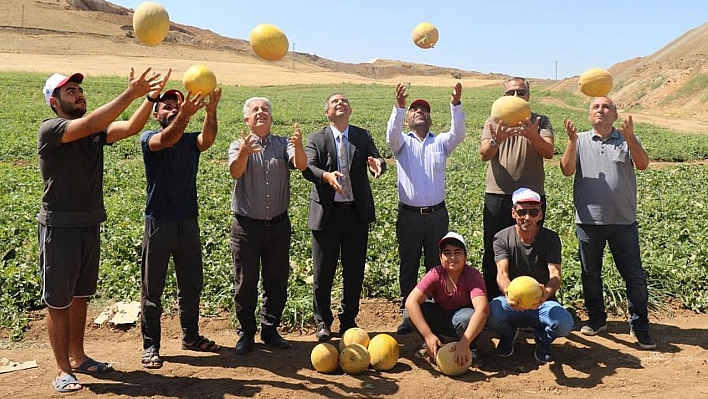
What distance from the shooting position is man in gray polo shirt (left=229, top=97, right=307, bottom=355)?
17.2 feet

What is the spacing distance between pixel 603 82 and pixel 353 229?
9.26ft

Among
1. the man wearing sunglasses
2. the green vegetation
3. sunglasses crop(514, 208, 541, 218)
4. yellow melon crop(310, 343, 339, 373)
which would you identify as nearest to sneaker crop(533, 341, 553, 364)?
the man wearing sunglasses

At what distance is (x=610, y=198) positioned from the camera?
5465 mm

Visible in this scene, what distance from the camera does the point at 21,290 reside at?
6414 mm

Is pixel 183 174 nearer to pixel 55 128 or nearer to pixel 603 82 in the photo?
pixel 55 128

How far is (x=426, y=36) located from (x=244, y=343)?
11.4 ft

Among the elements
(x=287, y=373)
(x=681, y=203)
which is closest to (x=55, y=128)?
(x=287, y=373)

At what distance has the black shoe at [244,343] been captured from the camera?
533 cm

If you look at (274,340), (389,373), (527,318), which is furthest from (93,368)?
(527,318)

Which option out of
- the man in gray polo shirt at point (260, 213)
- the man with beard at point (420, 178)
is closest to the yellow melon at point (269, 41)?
the man in gray polo shirt at point (260, 213)

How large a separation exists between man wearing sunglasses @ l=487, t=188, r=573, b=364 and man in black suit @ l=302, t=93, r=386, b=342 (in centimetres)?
125

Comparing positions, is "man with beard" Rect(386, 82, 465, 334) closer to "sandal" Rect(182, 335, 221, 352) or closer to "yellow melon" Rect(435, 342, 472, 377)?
"yellow melon" Rect(435, 342, 472, 377)

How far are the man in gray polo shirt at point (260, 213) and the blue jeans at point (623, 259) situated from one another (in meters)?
2.71

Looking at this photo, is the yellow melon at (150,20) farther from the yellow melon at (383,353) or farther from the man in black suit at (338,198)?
the yellow melon at (383,353)
